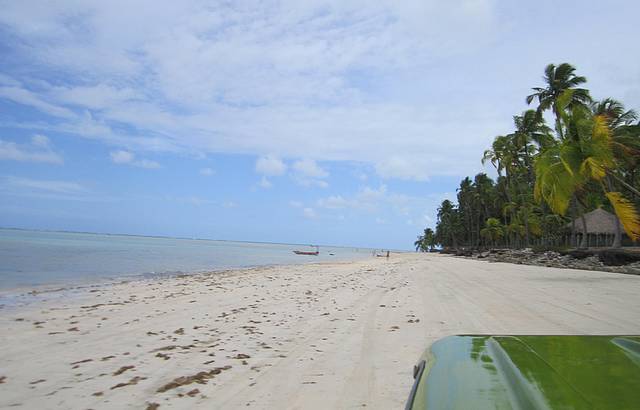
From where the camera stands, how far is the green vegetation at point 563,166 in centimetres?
1509

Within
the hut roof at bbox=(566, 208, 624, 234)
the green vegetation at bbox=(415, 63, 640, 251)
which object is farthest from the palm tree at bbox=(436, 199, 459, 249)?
the hut roof at bbox=(566, 208, 624, 234)

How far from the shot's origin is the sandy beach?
4188mm

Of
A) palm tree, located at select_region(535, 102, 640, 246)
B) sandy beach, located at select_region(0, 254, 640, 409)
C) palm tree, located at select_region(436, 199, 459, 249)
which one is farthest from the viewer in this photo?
palm tree, located at select_region(436, 199, 459, 249)

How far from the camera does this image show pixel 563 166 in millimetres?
16734

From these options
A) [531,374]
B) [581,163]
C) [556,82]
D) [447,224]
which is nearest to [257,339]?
[531,374]

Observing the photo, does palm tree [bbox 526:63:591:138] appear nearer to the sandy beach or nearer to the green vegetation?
the green vegetation

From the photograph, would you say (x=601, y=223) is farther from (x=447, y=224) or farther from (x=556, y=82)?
(x=447, y=224)

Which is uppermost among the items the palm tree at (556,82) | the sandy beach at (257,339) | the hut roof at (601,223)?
the palm tree at (556,82)

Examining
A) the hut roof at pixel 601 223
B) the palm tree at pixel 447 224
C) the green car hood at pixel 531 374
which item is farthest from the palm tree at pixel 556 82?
the palm tree at pixel 447 224

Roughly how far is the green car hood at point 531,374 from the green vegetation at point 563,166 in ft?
45.8

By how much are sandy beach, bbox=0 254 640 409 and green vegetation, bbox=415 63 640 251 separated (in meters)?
5.18

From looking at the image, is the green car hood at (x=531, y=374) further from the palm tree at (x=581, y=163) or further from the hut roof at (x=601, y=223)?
the hut roof at (x=601, y=223)

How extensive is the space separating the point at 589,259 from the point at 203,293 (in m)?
Result: 22.9

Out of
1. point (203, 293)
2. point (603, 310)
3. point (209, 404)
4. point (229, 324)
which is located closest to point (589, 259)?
point (603, 310)
